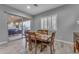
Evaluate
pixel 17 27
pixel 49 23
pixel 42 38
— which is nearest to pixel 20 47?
pixel 17 27

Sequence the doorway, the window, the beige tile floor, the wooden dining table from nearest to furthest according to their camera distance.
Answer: the beige tile floor < the window < the doorway < the wooden dining table

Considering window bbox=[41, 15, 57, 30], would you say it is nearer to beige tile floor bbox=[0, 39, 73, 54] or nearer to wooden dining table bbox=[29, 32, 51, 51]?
wooden dining table bbox=[29, 32, 51, 51]

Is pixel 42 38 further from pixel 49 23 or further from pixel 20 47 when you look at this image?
pixel 20 47

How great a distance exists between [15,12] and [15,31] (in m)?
0.59

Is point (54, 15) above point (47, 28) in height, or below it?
above

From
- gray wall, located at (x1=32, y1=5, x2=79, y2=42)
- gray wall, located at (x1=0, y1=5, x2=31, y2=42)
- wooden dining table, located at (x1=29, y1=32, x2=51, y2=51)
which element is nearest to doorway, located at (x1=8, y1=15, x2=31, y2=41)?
gray wall, located at (x1=0, y1=5, x2=31, y2=42)

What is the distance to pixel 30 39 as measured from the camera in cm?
268

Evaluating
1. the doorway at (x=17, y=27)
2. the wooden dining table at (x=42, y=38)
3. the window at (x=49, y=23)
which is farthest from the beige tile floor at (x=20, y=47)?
the window at (x=49, y=23)

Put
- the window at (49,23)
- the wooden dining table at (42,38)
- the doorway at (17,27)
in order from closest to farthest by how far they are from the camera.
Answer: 1. the window at (49,23)
2. the doorway at (17,27)
3. the wooden dining table at (42,38)

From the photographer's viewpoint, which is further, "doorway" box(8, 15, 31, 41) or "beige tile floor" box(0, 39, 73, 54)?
"doorway" box(8, 15, 31, 41)

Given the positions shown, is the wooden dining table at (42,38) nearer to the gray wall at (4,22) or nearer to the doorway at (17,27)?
the doorway at (17,27)

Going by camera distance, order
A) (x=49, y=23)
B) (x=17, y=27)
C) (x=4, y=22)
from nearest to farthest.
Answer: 1. (x=49, y=23)
2. (x=17, y=27)
3. (x=4, y=22)
